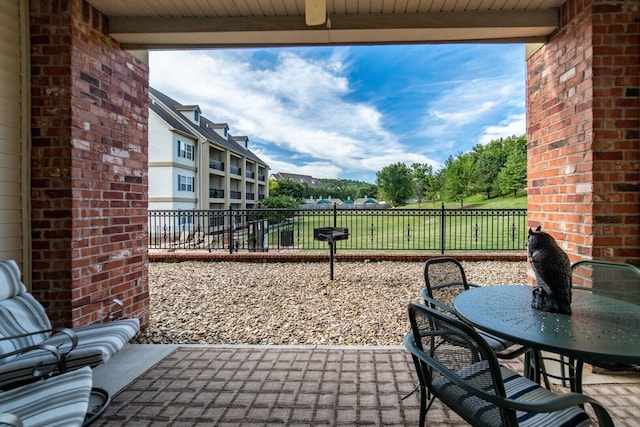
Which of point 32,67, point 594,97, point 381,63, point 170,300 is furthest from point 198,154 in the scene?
point 594,97

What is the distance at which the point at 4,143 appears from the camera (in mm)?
2146

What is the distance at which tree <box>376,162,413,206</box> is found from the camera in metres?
21.9

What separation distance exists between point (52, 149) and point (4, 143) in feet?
0.86

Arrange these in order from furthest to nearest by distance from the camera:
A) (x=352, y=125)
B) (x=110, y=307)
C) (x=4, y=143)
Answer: (x=352, y=125)
(x=110, y=307)
(x=4, y=143)

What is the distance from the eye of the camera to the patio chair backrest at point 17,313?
187cm

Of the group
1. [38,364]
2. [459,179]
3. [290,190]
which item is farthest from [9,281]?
[290,190]

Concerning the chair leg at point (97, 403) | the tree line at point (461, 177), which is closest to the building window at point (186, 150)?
the tree line at point (461, 177)

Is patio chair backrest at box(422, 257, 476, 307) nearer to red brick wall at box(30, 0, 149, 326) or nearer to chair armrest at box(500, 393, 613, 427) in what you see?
chair armrest at box(500, 393, 613, 427)

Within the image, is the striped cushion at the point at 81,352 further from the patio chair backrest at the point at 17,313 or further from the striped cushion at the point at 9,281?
the striped cushion at the point at 9,281

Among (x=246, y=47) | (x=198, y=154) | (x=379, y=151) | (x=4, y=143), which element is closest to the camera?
(x=4, y=143)

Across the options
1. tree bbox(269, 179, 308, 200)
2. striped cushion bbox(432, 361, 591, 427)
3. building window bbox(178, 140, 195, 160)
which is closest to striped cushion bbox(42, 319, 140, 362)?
striped cushion bbox(432, 361, 591, 427)

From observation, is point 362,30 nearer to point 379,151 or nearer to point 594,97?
point 594,97

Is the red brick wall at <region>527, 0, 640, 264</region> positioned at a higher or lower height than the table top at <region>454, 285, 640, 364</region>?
higher

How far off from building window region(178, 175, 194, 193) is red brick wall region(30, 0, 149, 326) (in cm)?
1558
